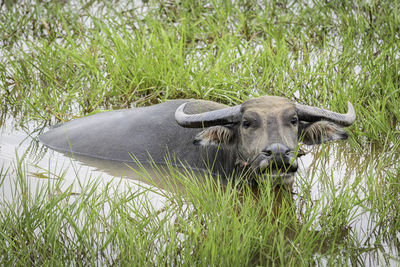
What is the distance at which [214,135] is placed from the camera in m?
4.40

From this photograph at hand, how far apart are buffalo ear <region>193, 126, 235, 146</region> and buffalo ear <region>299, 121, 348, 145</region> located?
507 millimetres

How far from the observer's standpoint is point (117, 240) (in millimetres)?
3029

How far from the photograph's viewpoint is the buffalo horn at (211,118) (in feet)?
14.0

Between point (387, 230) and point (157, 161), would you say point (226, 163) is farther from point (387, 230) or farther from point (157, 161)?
point (387, 230)

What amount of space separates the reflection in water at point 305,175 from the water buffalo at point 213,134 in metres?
0.15

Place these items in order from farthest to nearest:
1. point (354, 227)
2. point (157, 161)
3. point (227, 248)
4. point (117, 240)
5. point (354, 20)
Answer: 1. point (354, 20)
2. point (157, 161)
3. point (354, 227)
4. point (117, 240)
5. point (227, 248)

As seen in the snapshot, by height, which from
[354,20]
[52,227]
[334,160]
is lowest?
[334,160]

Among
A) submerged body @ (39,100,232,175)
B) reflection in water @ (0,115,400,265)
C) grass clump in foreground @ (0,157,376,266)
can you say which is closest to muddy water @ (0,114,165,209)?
reflection in water @ (0,115,400,265)

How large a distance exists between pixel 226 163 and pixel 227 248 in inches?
71.3

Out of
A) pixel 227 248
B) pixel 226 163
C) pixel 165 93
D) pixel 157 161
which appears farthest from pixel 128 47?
pixel 227 248

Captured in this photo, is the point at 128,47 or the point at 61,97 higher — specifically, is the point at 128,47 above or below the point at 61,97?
above

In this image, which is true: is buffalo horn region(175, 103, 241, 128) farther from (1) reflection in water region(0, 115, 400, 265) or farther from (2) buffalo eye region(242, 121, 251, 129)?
(1) reflection in water region(0, 115, 400, 265)

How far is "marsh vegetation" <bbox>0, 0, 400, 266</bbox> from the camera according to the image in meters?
2.98

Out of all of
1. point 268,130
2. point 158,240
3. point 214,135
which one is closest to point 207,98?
point 214,135
